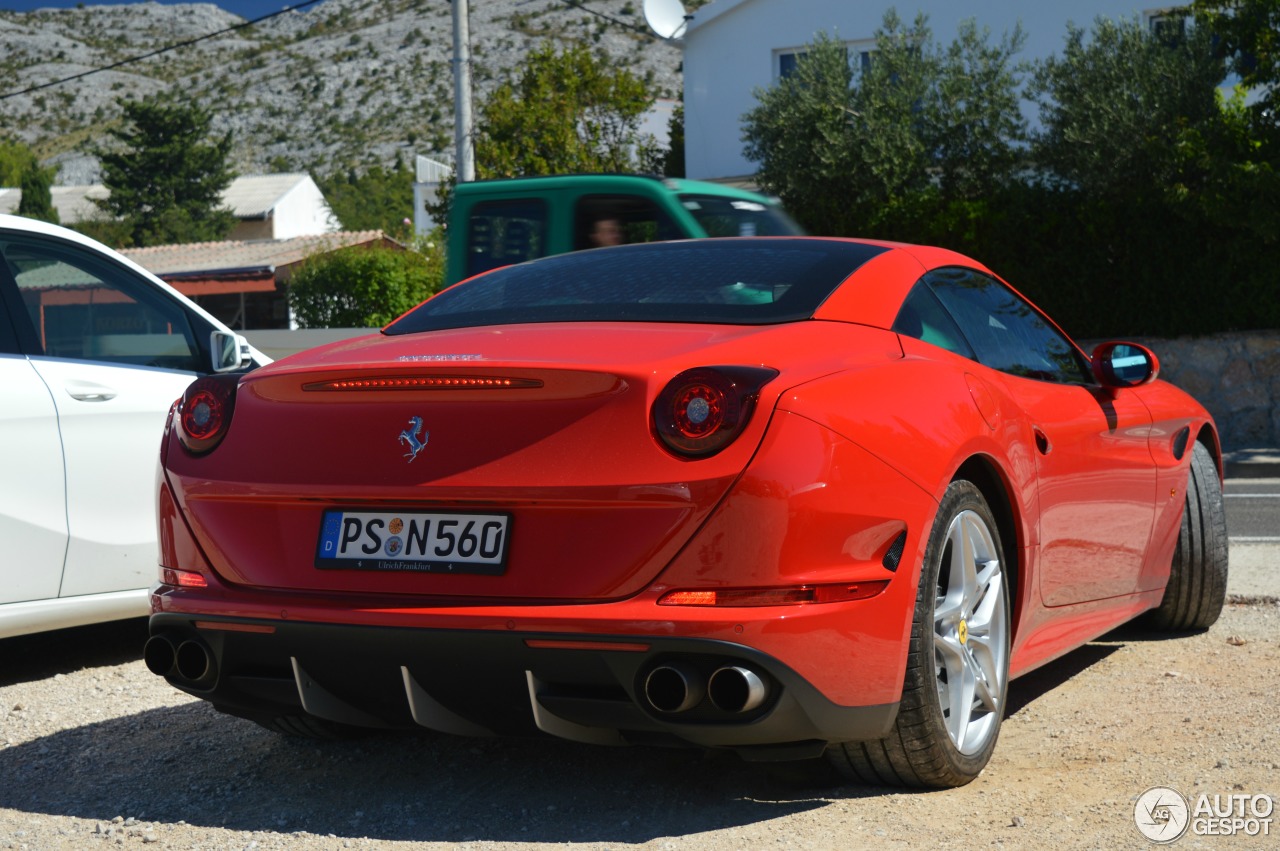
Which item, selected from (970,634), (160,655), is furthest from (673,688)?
(160,655)

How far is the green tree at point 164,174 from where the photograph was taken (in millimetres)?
77312

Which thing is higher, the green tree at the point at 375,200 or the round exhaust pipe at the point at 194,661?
the green tree at the point at 375,200

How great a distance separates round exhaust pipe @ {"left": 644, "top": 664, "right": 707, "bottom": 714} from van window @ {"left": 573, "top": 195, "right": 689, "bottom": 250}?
819 cm

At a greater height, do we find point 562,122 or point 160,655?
point 562,122

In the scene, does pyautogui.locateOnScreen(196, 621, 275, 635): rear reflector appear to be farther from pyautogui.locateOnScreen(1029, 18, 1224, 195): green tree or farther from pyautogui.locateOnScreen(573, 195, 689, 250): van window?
pyautogui.locateOnScreen(1029, 18, 1224, 195): green tree

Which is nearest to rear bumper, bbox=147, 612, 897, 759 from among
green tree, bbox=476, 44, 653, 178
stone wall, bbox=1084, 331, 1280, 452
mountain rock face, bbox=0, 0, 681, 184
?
stone wall, bbox=1084, 331, 1280, 452

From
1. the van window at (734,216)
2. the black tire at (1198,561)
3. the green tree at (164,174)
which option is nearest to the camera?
the black tire at (1198,561)

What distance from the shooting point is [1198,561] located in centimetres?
537

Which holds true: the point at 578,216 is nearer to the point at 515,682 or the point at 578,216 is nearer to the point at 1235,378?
the point at 515,682

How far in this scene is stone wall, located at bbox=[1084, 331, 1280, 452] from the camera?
18297 millimetres

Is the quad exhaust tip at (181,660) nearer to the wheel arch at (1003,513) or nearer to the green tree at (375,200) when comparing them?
the wheel arch at (1003,513)

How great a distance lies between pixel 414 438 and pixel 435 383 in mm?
128

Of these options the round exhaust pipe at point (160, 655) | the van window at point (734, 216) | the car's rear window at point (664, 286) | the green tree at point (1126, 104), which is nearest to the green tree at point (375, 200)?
the green tree at point (1126, 104)

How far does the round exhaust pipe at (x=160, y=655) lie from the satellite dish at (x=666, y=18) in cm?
2394
